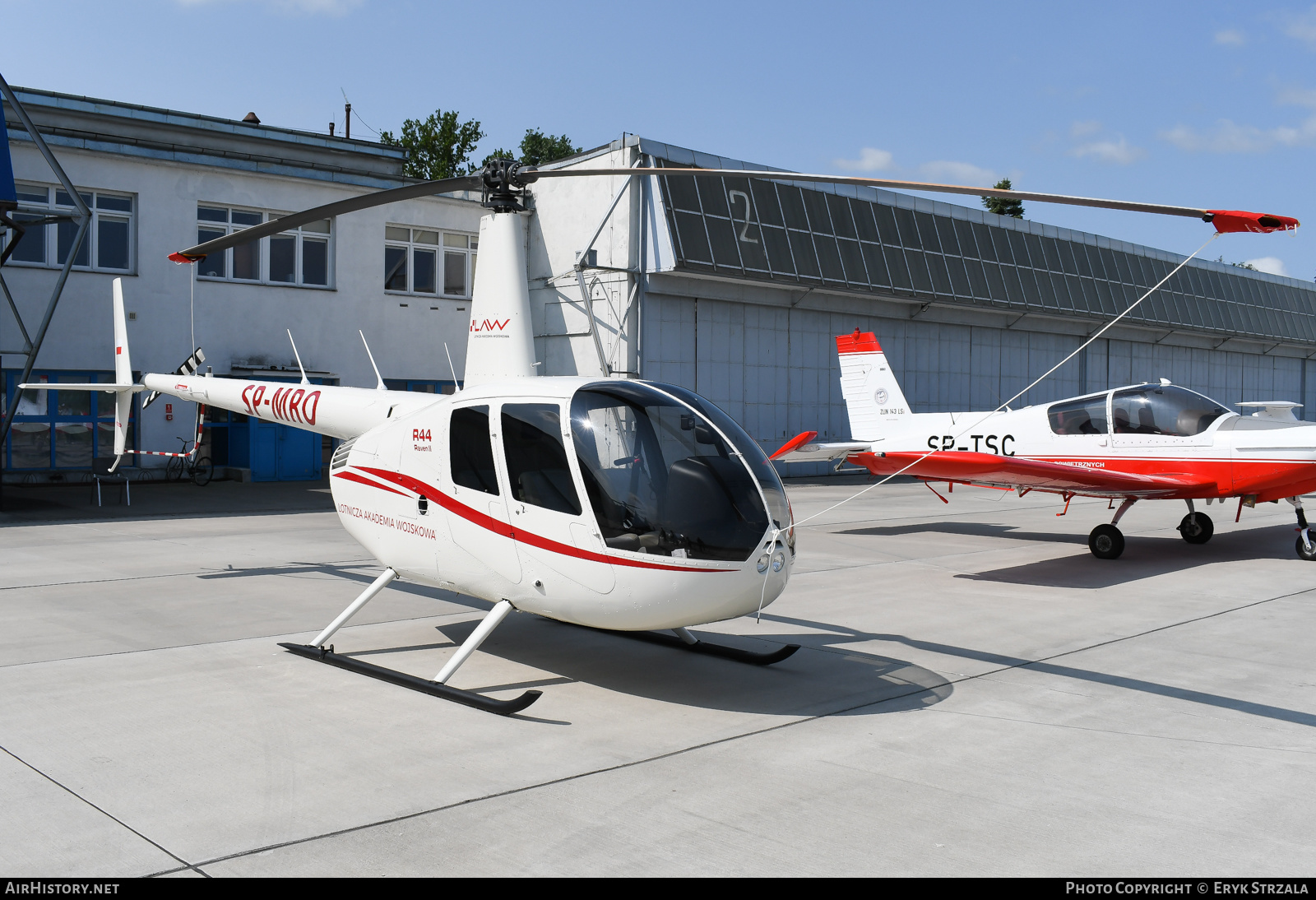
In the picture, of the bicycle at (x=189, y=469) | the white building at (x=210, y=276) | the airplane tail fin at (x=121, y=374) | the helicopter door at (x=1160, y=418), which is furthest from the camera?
the bicycle at (x=189, y=469)

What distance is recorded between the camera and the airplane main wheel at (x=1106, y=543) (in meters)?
12.1

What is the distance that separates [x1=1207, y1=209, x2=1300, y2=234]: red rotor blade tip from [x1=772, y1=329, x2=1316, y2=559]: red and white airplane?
625cm

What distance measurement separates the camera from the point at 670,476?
18.2 feet

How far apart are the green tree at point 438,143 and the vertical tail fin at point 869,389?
48201 millimetres

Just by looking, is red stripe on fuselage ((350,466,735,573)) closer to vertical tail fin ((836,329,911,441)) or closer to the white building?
vertical tail fin ((836,329,911,441))

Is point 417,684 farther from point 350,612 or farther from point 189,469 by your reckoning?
point 189,469

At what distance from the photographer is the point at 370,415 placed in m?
7.84

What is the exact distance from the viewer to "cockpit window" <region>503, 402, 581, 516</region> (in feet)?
18.9

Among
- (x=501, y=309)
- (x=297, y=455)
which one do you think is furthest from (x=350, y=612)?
(x=297, y=455)

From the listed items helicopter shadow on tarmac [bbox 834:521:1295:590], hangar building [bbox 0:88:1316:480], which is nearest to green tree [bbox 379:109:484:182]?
hangar building [bbox 0:88:1316:480]

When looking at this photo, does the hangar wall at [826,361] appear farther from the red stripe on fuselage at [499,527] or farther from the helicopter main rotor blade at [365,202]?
the red stripe on fuselage at [499,527]

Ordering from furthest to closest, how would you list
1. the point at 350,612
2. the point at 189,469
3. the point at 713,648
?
the point at 189,469, the point at 713,648, the point at 350,612

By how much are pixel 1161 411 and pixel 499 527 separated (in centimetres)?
976

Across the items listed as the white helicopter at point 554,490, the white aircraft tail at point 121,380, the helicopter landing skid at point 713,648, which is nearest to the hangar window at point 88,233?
the white aircraft tail at point 121,380
